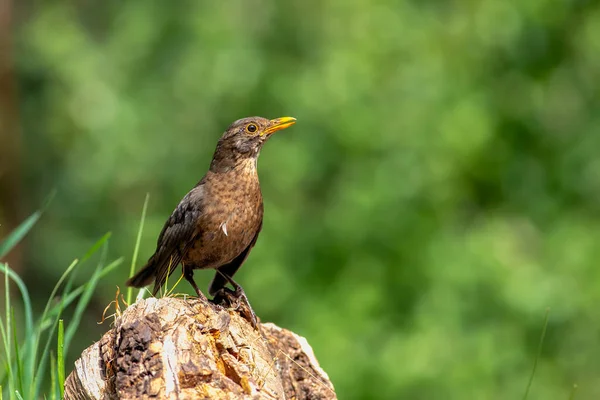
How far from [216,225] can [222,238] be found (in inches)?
3.1

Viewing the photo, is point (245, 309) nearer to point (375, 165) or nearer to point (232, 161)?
point (232, 161)

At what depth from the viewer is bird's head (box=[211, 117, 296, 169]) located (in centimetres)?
581

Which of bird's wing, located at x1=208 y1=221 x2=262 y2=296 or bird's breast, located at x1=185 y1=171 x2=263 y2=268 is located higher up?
bird's breast, located at x1=185 y1=171 x2=263 y2=268

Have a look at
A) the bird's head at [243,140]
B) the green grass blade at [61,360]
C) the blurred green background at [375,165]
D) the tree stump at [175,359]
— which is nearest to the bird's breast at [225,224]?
the bird's head at [243,140]

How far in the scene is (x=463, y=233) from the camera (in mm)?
13305

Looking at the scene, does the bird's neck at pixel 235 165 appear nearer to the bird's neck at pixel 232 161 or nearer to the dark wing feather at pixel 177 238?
the bird's neck at pixel 232 161

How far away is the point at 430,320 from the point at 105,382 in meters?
8.29

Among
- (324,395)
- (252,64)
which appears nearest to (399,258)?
(252,64)

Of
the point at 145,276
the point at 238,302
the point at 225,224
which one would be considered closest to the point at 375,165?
the point at 145,276

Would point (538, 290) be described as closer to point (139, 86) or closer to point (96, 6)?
point (139, 86)

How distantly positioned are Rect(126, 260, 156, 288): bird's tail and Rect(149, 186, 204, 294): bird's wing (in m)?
0.05

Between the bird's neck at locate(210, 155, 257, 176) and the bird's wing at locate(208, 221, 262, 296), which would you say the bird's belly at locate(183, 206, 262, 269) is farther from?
the bird's neck at locate(210, 155, 257, 176)

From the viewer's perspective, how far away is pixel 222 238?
17.7ft

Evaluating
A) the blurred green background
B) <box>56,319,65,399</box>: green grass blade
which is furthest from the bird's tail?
the blurred green background
